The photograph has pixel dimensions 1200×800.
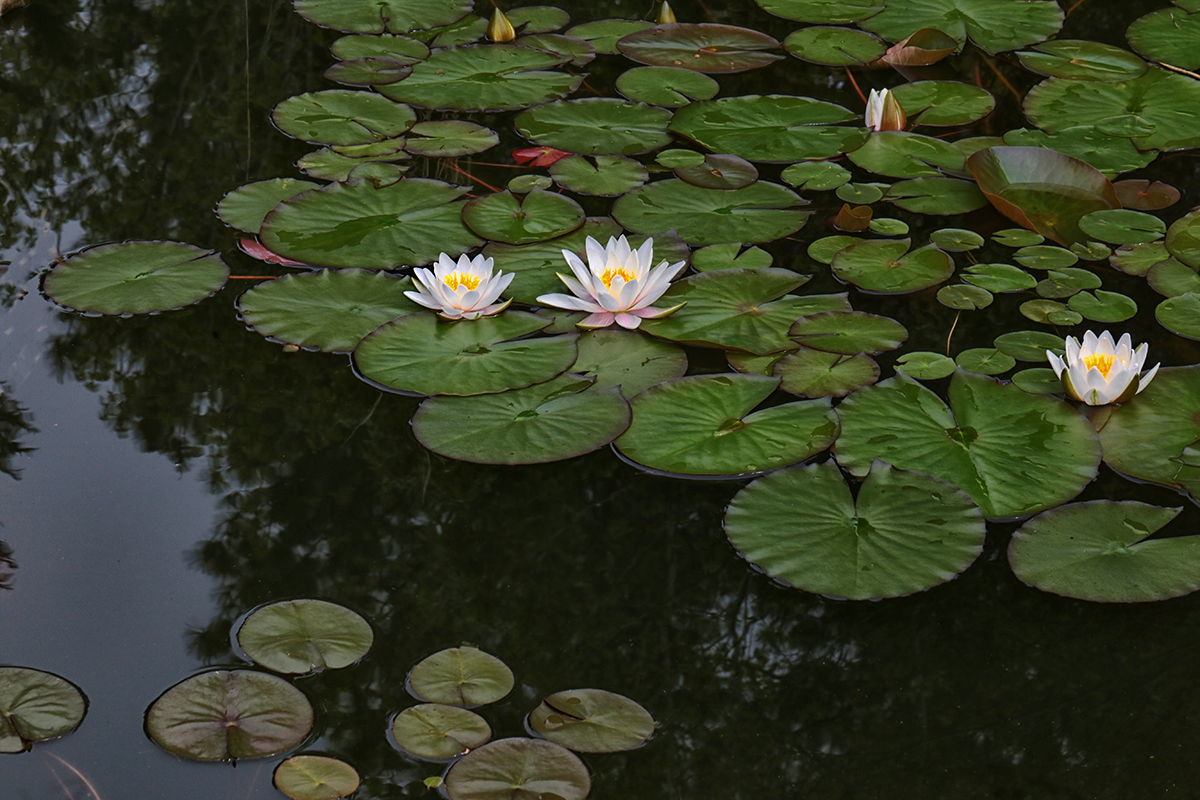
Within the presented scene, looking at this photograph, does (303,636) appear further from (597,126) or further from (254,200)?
(597,126)

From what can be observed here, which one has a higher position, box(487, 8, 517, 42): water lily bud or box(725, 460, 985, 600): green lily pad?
box(487, 8, 517, 42): water lily bud

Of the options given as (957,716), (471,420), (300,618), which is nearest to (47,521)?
(300,618)

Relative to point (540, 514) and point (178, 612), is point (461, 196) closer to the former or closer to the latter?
point (540, 514)

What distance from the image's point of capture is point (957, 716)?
1.65m

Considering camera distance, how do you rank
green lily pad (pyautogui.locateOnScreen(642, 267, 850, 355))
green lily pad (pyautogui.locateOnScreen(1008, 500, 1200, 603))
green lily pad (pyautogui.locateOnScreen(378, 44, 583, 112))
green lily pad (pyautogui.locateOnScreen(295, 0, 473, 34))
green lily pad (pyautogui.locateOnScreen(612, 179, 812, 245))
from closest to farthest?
green lily pad (pyautogui.locateOnScreen(1008, 500, 1200, 603))
green lily pad (pyautogui.locateOnScreen(642, 267, 850, 355))
green lily pad (pyautogui.locateOnScreen(612, 179, 812, 245))
green lily pad (pyautogui.locateOnScreen(378, 44, 583, 112))
green lily pad (pyautogui.locateOnScreen(295, 0, 473, 34))

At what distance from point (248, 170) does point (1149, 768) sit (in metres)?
2.67

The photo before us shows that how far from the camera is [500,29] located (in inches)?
146

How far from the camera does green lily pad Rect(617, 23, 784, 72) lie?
144 inches

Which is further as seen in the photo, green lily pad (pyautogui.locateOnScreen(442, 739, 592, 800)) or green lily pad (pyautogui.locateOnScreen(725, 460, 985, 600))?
green lily pad (pyautogui.locateOnScreen(725, 460, 985, 600))

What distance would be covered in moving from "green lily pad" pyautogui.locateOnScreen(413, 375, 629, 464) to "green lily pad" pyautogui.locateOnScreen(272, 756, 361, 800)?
70cm

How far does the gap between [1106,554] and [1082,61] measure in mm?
2315

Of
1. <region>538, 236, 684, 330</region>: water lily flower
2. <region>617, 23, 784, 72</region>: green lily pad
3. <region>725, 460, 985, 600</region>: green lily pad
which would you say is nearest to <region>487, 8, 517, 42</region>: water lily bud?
<region>617, 23, 784, 72</region>: green lily pad

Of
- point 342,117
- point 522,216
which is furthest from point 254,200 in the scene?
point 522,216

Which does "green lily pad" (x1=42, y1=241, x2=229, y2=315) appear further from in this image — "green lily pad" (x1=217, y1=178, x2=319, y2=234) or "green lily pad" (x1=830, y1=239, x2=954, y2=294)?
"green lily pad" (x1=830, y1=239, x2=954, y2=294)
